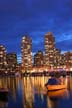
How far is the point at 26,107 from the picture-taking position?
70.7m

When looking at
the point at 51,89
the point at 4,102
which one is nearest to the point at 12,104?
the point at 4,102

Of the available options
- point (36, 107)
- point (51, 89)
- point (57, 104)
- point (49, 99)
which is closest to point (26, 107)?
point (36, 107)

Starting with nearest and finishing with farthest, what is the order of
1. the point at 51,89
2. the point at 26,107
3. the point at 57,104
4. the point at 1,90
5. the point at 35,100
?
the point at 26,107
the point at 57,104
the point at 35,100
the point at 1,90
the point at 51,89

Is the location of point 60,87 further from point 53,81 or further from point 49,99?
point 49,99

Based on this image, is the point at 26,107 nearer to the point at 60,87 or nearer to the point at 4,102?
the point at 4,102

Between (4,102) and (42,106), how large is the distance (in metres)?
8.48

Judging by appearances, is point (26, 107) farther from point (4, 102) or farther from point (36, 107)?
point (4, 102)

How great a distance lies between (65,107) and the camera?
71250mm

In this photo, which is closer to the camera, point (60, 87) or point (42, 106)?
point (42, 106)

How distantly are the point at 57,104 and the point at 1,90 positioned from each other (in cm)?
1551

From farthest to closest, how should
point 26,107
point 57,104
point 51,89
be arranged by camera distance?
point 51,89, point 57,104, point 26,107

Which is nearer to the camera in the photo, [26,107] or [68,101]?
[26,107]

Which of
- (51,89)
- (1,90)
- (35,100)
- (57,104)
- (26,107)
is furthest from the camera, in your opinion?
(51,89)

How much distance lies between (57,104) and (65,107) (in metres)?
4.25
